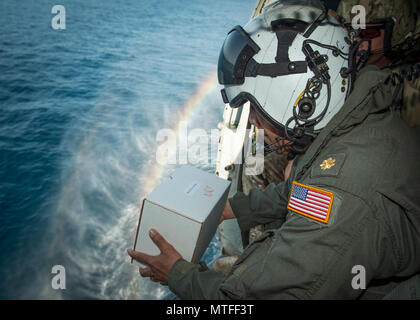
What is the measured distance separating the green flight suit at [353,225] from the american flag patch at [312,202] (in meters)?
0.02

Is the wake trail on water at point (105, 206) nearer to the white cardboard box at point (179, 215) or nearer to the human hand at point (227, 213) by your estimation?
the human hand at point (227, 213)

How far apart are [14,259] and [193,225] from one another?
6048 millimetres

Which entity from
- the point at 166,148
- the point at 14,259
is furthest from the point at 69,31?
the point at 14,259

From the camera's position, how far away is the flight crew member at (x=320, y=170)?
930 mm

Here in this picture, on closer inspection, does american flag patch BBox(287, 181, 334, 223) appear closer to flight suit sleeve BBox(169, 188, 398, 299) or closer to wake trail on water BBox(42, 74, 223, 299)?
flight suit sleeve BBox(169, 188, 398, 299)

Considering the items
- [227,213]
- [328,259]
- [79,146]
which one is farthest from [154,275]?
[79,146]

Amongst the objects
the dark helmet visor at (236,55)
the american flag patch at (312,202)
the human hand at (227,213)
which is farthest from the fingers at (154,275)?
the dark helmet visor at (236,55)

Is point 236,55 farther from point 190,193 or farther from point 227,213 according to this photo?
point 227,213

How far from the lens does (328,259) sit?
921 millimetres

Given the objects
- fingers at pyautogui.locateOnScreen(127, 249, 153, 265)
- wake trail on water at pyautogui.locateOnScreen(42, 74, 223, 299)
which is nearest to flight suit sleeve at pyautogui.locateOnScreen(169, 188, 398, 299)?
fingers at pyautogui.locateOnScreen(127, 249, 153, 265)

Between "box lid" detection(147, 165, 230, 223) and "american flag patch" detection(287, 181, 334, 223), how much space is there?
1.64 ft

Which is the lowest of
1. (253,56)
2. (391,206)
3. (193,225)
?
(193,225)

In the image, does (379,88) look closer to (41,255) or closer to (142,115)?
(41,255)

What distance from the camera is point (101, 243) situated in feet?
18.6
